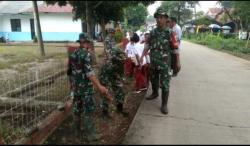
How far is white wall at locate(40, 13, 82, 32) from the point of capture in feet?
107

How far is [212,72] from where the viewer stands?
1436cm

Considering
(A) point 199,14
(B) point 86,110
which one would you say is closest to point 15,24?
(B) point 86,110

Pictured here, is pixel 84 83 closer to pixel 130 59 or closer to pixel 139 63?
pixel 139 63

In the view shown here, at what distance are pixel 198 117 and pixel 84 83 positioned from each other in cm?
269

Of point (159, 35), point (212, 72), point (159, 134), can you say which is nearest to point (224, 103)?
point (159, 35)

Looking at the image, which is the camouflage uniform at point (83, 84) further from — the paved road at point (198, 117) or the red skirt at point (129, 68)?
the red skirt at point (129, 68)

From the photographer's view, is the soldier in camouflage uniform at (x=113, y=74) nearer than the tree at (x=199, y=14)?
Yes

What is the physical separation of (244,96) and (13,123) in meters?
5.58

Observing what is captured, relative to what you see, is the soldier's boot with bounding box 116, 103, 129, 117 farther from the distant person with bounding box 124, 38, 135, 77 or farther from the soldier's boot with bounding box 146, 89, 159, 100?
the distant person with bounding box 124, 38, 135, 77

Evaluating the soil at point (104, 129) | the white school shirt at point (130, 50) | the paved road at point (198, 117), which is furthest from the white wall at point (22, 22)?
the soil at point (104, 129)

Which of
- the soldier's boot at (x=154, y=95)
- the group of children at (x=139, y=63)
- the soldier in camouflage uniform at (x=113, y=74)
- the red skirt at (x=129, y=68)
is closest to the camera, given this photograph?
the soldier in camouflage uniform at (x=113, y=74)

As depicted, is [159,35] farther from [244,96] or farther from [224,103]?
→ [244,96]

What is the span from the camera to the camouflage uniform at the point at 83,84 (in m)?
5.40

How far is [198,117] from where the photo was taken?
7379mm
